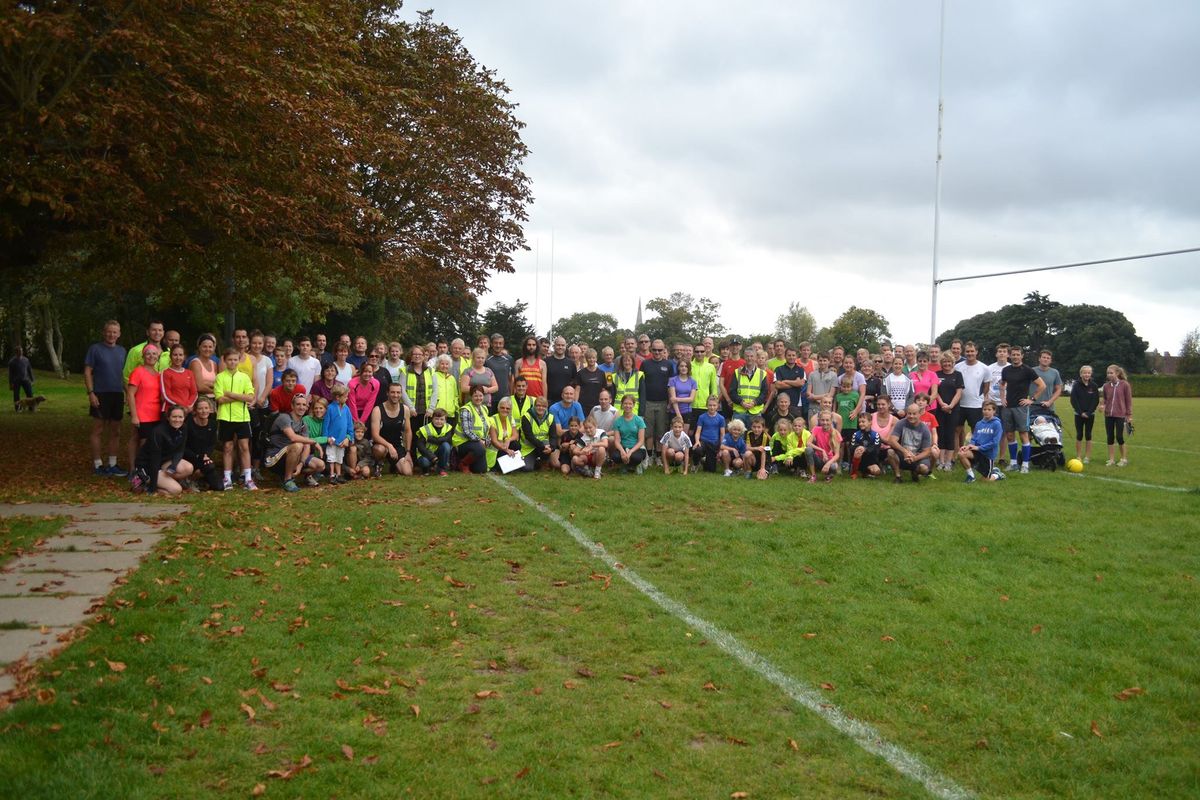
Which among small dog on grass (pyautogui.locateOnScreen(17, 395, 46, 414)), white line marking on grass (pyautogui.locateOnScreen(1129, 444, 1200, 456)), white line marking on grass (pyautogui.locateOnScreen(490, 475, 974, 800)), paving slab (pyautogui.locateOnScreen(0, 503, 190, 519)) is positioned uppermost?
small dog on grass (pyautogui.locateOnScreen(17, 395, 46, 414))

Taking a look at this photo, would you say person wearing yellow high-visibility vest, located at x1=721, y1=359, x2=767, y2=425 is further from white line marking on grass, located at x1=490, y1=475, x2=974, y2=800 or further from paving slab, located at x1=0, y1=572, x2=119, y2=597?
paving slab, located at x1=0, y1=572, x2=119, y2=597

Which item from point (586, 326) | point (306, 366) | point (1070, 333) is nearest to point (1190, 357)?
point (1070, 333)

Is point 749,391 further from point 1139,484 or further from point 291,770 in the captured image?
point 291,770

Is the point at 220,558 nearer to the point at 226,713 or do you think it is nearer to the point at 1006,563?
the point at 226,713

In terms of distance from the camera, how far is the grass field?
141 inches

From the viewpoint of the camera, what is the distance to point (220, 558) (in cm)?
673

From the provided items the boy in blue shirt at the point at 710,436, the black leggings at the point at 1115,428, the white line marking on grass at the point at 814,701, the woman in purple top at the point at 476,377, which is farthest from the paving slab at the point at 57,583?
the black leggings at the point at 1115,428

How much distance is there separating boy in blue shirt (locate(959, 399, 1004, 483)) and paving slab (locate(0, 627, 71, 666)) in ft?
37.3

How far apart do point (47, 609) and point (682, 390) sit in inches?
364

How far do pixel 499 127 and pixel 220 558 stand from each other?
15.4m

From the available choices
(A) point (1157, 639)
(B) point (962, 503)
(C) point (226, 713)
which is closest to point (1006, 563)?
(A) point (1157, 639)

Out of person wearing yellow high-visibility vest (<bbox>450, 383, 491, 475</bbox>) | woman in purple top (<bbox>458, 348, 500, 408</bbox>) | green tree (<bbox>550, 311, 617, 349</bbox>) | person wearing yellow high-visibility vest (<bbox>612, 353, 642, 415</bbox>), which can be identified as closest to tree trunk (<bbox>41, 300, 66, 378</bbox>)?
woman in purple top (<bbox>458, 348, 500, 408</bbox>)

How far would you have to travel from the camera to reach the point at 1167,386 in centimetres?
5656

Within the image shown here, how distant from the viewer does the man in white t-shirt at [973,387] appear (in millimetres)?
13344
